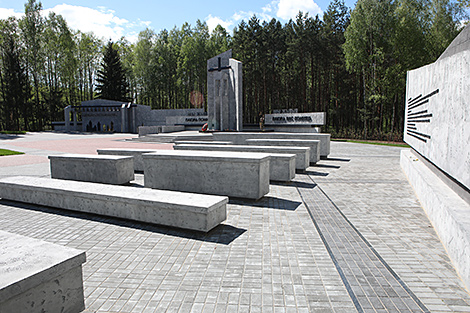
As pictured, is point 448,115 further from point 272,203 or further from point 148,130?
point 148,130

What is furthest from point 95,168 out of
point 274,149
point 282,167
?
point 274,149

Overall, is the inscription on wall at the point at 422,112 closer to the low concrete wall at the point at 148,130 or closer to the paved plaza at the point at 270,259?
the paved plaza at the point at 270,259

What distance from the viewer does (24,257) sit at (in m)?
2.58

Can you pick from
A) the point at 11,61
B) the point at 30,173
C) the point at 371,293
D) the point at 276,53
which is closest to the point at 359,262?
the point at 371,293

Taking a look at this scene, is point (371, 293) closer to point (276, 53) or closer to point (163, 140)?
point (163, 140)

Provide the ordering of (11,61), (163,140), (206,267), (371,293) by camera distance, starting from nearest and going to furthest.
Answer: (371,293), (206,267), (163,140), (11,61)

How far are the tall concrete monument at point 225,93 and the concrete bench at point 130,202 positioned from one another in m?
22.1

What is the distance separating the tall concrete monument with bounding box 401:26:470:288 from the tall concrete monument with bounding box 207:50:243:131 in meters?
20.9

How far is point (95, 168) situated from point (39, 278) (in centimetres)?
651

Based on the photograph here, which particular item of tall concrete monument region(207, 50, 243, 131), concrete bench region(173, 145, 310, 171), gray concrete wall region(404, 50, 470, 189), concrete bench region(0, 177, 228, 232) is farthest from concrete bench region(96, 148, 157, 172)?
tall concrete monument region(207, 50, 243, 131)

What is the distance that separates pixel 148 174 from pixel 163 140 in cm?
1792

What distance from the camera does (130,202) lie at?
5277 mm

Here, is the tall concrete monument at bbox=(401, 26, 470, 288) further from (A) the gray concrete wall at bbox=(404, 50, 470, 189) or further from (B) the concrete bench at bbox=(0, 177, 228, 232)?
(B) the concrete bench at bbox=(0, 177, 228, 232)

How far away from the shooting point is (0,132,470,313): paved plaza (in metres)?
2.99
